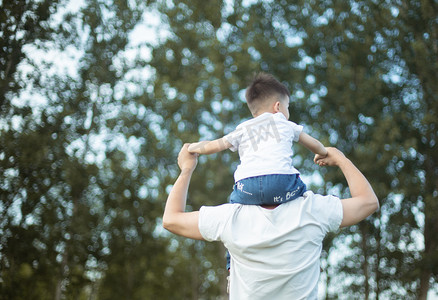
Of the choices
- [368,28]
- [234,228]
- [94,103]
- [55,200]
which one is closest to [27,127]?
[55,200]

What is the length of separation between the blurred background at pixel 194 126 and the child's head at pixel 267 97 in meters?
7.25

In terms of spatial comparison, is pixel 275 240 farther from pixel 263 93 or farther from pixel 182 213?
pixel 263 93

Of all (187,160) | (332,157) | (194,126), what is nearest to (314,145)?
(332,157)

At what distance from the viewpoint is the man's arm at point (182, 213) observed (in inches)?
72.1

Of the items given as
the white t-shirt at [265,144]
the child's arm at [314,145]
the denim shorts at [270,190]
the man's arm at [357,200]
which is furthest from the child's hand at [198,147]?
the man's arm at [357,200]

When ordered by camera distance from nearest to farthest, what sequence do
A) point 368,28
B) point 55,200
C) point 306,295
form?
point 306,295, point 55,200, point 368,28

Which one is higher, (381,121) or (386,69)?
(386,69)

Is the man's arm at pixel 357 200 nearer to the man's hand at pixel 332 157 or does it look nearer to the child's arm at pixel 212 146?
the man's hand at pixel 332 157

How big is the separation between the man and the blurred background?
7.68 metres

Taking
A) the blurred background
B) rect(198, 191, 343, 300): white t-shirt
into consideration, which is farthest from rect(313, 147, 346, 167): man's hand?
the blurred background

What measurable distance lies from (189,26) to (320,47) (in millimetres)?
4967

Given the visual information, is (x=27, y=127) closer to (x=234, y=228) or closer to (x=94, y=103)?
(x=94, y=103)

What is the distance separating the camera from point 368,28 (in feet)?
52.5

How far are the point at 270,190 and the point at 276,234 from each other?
0.55ft
